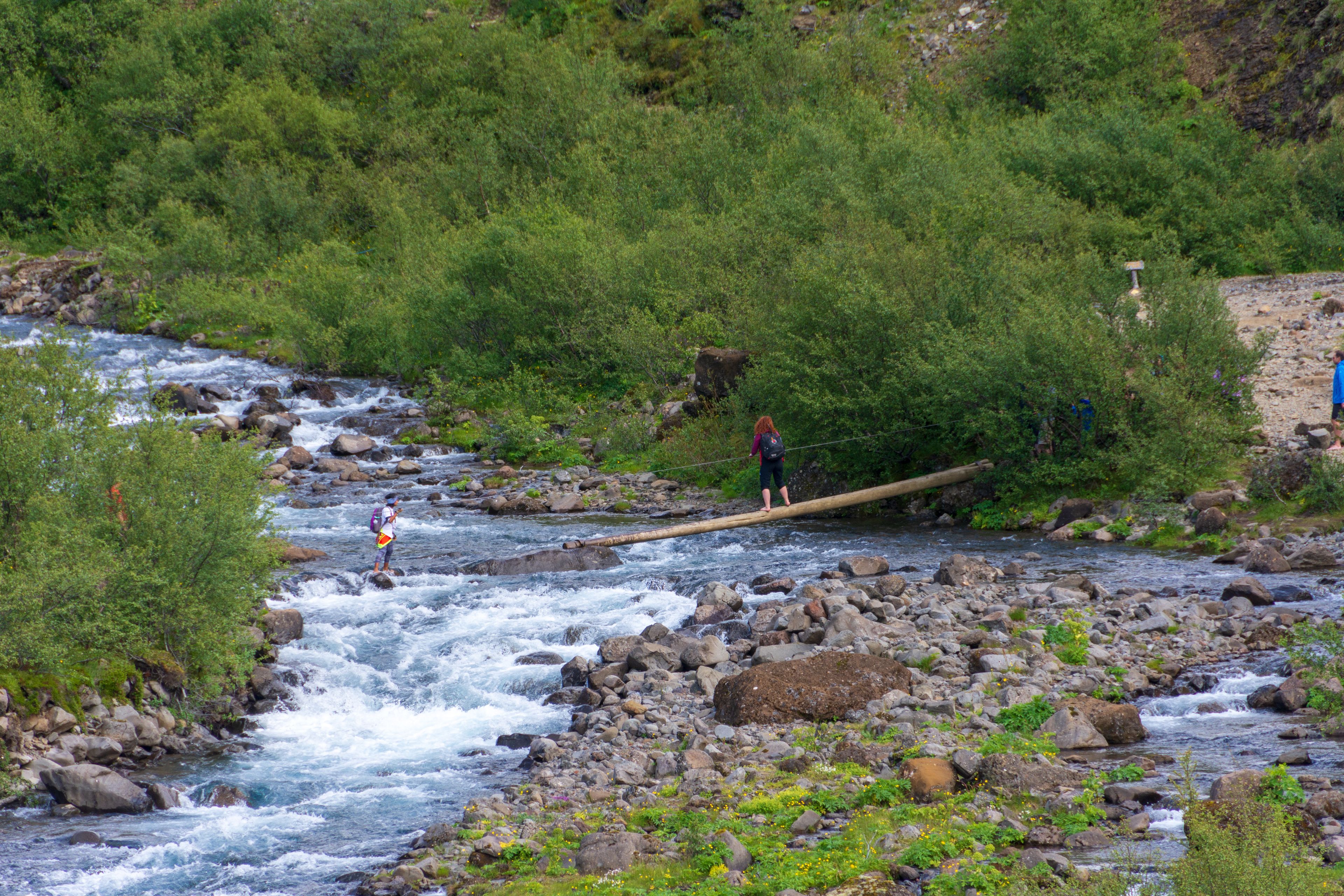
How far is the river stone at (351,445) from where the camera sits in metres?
32.0

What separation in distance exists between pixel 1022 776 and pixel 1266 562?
29.9 ft

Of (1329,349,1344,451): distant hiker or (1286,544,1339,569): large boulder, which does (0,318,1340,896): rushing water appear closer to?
(1286,544,1339,569): large boulder

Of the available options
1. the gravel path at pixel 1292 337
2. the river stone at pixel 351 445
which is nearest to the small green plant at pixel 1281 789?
the gravel path at pixel 1292 337

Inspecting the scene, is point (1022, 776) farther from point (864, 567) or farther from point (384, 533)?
point (384, 533)

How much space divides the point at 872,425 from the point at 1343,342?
10513 mm

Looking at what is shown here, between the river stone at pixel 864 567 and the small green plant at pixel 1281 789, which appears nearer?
the small green plant at pixel 1281 789

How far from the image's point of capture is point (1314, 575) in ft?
54.5

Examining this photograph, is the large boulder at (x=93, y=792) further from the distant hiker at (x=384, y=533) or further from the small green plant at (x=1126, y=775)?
the small green plant at (x=1126, y=775)

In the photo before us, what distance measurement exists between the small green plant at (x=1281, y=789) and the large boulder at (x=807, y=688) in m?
4.19

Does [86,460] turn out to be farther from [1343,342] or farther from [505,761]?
[1343,342]

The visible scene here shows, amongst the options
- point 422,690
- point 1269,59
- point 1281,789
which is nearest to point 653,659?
point 422,690

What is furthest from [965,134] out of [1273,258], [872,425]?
[872,425]

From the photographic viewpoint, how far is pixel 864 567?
18.8 metres

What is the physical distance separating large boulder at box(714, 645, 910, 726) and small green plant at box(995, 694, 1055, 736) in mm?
1308
